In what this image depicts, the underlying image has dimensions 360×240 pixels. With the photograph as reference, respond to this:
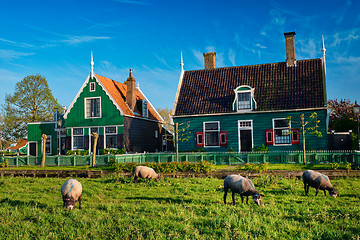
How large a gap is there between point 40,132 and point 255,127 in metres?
25.0

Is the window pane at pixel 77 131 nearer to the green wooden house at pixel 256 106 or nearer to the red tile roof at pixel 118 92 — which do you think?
the red tile roof at pixel 118 92

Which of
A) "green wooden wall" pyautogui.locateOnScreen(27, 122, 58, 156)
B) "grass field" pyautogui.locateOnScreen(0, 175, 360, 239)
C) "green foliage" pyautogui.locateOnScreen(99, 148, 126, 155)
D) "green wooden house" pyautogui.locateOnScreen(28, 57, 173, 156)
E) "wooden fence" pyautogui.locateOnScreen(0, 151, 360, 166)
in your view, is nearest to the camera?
"grass field" pyautogui.locateOnScreen(0, 175, 360, 239)

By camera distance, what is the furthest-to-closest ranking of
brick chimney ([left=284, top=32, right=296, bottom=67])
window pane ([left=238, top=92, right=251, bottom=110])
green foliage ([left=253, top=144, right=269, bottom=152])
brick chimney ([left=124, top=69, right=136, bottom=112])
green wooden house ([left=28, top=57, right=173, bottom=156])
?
brick chimney ([left=124, top=69, right=136, bottom=112]) → green wooden house ([left=28, top=57, right=173, bottom=156]) → brick chimney ([left=284, top=32, right=296, bottom=67]) → window pane ([left=238, top=92, right=251, bottom=110]) → green foliage ([left=253, top=144, right=269, bottom=152])

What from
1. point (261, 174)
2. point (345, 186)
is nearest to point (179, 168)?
point (261, 174)

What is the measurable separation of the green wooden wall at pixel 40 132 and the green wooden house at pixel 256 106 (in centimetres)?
1592

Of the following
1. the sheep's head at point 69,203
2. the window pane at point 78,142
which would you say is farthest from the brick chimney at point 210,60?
the sheep's head at point 69,203

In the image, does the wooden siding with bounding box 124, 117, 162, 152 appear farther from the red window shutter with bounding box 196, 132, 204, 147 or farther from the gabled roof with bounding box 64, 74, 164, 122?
the red window shutter with bounding box 196, 132, 204, 147

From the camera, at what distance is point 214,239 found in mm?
7516

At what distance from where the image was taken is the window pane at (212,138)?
30344 mm

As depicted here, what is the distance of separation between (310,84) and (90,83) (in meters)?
20.8

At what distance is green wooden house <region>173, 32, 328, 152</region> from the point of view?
2831cm

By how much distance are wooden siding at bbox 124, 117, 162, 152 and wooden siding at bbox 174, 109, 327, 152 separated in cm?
486

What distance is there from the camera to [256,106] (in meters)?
29.4

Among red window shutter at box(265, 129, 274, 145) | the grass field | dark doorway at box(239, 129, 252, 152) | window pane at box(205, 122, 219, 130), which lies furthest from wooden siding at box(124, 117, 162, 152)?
the grass field
